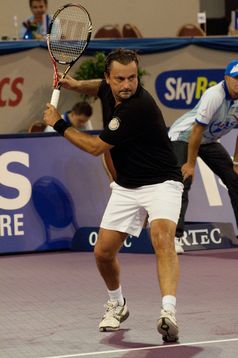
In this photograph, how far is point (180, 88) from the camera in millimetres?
15078

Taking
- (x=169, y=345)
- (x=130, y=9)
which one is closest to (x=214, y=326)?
(x=169, y=345)

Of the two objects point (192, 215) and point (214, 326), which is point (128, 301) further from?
point (192, 215)

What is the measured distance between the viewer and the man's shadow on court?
6.27 meters

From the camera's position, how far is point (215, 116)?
32.3 ft

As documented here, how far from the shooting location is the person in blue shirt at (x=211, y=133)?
9.76 m

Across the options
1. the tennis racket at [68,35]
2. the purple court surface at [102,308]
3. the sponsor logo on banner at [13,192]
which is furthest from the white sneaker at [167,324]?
the sponsor logo on banner at [13,192]

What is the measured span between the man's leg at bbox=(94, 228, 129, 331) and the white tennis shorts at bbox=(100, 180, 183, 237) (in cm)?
8

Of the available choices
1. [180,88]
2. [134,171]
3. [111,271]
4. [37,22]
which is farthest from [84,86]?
[37,22]

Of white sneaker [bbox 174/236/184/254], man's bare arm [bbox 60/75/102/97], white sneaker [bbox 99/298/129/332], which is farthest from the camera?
white sneaker [bbox 174/236/184/254]

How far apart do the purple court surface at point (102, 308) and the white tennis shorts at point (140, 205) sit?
72 cm

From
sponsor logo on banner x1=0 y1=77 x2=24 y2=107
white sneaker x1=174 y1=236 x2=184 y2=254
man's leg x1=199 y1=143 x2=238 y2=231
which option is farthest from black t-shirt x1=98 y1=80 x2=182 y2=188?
sponsor logo on banner x1=0 y1=77 x2=24 y2=107

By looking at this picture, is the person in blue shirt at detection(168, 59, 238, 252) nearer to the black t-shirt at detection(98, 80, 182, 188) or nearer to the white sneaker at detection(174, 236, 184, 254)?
the white sneaker at detection(174, 236, 184, 254)

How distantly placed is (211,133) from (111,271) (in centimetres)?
342

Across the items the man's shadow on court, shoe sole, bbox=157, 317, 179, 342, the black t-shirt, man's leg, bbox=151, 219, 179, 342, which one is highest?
the black t-shirt
